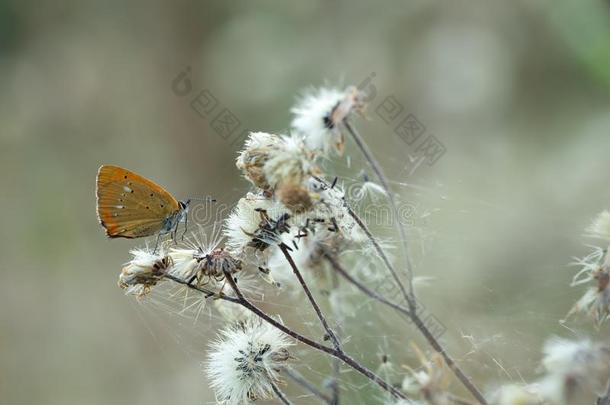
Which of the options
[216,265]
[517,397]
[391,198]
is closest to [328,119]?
[391,198]

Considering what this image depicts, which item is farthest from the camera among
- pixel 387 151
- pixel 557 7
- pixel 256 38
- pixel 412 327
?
pixel 256 38

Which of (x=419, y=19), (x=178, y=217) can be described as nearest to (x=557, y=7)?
(x=419, y=19)

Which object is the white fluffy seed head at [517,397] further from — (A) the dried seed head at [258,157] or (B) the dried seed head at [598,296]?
(A) the dried seed head at [258,157]

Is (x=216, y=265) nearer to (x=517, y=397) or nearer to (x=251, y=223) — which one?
(x=251, y=223)

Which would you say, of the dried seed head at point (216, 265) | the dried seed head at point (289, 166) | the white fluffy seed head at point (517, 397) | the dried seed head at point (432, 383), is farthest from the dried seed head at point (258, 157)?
the white fluffy seed head at point (517, 397)

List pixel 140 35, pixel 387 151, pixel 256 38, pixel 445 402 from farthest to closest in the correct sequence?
pixel 140 35
pixel 256 38
pixel 387 151
pixel 445 402

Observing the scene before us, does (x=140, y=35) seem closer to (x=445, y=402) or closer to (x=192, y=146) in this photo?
(x=192, y=146)

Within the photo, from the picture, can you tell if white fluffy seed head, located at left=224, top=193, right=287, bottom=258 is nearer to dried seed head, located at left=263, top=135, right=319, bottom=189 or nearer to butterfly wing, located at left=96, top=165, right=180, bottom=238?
dried seed head, located at left=263, top=135, right=319, bottom=189

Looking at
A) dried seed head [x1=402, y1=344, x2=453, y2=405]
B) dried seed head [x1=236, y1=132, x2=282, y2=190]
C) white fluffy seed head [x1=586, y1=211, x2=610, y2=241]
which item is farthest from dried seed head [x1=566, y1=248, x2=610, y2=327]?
dried seed head [x1=236, y1=132, x2=282, y2=190]
